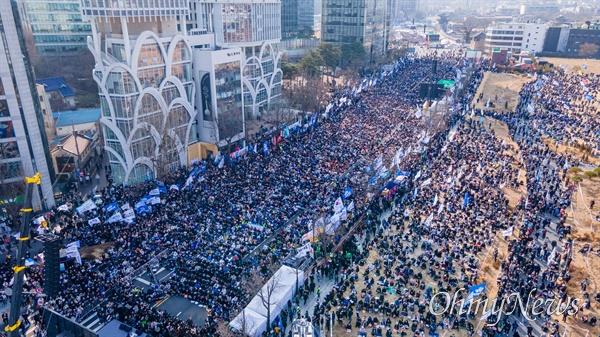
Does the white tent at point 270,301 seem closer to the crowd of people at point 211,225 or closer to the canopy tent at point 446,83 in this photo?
the crowd of people at point 211,225

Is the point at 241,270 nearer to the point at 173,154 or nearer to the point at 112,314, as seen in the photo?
the point at 112,314

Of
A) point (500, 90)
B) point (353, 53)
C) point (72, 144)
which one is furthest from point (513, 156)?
point (353, 53)

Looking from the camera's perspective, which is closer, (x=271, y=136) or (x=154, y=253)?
(x=154, y=253)

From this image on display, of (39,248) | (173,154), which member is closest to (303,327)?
(39,248)

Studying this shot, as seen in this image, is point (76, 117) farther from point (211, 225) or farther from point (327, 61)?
point (327, 61)

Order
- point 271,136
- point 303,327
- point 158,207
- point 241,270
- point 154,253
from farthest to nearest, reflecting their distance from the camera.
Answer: point 271,136
point 158,207
point 154,253
point 241,270
point 303,327
